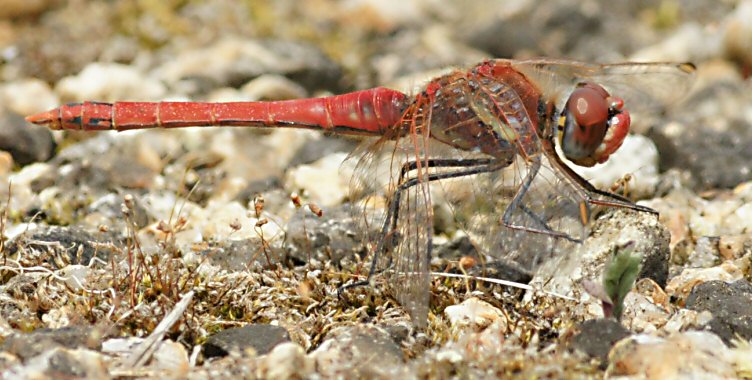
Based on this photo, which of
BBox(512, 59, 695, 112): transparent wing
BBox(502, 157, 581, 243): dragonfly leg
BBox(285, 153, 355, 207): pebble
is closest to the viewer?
BBox(502, 157, 581, 243): dragonfly leg

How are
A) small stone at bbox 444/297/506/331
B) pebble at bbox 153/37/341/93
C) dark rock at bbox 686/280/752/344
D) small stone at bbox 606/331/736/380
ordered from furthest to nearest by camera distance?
pebble at bbox 153/37/341/93, small stone at bbox 444/297/506/331, dark rock at bbox 686/280/752/344, small stone at bbox 606/331/736/380

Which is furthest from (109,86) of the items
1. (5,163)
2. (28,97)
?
(5,163)

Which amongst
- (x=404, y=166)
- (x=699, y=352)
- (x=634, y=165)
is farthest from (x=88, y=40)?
(x=699, y=352)

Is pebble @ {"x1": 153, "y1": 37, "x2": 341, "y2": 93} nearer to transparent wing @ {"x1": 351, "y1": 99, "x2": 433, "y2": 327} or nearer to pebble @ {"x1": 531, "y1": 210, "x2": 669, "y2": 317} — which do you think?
transparent wing @ {"x1": 351, "y1": 99, "x2": 433, "y2": 327}

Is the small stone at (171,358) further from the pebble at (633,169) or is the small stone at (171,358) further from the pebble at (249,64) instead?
the pebble at (249,64)

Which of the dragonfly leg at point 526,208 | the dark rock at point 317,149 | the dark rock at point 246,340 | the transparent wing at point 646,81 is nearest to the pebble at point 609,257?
the dragonfly leg at point 526,208

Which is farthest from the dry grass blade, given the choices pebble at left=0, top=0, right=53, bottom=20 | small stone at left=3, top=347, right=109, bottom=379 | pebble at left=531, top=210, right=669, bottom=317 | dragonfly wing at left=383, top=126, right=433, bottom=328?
pebble at left=0, top=0, right=53, bottom=20

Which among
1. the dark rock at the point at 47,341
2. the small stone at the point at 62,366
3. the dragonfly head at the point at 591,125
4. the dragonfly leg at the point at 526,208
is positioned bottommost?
the small stone at the point at 62,366
